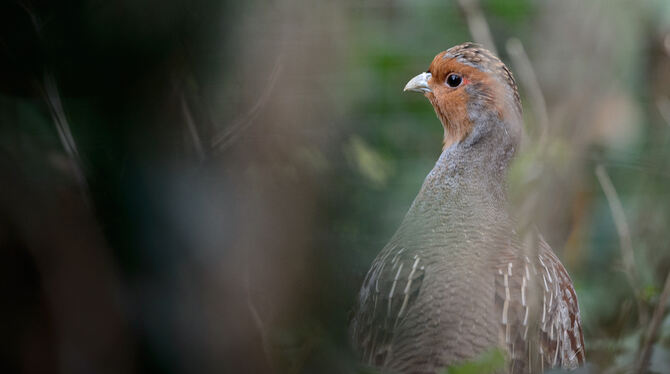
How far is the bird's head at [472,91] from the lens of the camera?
1.55m

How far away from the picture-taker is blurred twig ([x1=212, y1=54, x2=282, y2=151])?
1100 millimetres

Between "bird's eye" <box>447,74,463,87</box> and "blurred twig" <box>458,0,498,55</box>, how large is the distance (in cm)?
22

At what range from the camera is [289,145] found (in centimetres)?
121

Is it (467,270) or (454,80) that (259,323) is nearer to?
(467,270)

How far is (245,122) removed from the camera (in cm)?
116

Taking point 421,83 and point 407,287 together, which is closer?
point 407,287

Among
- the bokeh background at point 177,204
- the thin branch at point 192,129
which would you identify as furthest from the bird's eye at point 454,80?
the thin branch at point 192,129

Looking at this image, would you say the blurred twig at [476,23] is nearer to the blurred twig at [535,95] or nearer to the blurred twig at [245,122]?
the blurred twig at [535,95]

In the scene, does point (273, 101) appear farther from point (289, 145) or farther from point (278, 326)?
point (278, 326)

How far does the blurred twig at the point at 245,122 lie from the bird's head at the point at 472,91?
0.50 meters

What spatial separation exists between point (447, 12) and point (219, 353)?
176cm

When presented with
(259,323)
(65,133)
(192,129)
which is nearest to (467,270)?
(259,323)

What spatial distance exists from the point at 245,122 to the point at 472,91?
677 millimetres

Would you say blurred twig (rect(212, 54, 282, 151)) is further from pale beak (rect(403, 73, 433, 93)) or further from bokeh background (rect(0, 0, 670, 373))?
pale beak (rect(403, 73, 433, 93))
